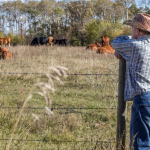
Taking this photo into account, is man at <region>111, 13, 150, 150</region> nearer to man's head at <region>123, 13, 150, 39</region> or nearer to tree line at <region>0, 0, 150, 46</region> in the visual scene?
man's head at <region>123, 13, 150, 39</region>

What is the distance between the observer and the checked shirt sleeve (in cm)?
229

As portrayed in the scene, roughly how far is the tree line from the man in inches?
1065

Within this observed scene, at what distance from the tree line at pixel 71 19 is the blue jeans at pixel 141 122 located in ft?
89.4

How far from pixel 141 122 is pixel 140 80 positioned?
396 mm

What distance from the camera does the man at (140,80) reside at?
2.23 metres

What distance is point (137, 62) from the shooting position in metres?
2.29

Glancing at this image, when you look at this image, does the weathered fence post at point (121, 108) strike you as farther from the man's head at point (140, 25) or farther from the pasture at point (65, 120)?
the man's head at point (140, 25)

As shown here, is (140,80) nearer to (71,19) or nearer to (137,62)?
(137,62)

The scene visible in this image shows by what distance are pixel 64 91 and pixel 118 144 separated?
424cm

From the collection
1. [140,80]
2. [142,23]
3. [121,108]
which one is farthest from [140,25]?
[121,108]

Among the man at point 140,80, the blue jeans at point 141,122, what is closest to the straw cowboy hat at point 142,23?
the man at point 140,80

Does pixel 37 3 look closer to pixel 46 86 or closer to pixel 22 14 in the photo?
pixel 22 14

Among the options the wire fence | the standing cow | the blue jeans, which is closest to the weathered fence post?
the wire fence

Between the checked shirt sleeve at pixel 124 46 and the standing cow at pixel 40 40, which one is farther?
the standing cow at pixel 40 40
